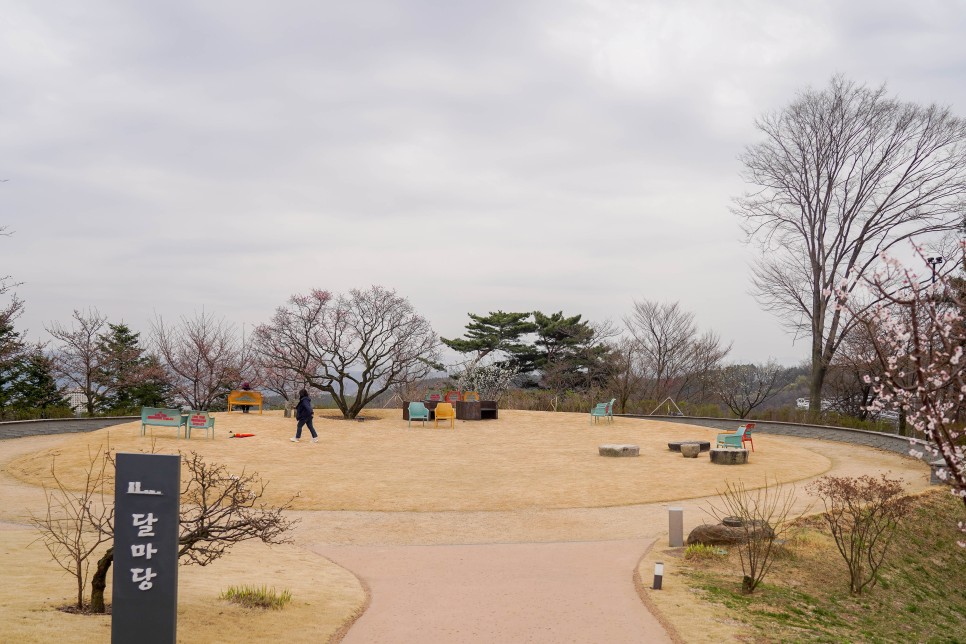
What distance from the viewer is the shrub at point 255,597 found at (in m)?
6.77

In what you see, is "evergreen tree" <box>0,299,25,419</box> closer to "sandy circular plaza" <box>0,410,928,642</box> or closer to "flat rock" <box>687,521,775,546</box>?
"sandy circular plaza" <box>0,410,928,642</box>

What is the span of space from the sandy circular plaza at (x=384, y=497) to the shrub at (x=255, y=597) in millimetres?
143

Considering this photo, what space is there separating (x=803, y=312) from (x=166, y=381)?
97.8 feet

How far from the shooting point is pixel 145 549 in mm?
4906

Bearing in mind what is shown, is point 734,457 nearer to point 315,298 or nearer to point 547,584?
point 547,584

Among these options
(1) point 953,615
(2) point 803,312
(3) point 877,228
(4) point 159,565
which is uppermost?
(3) point 877,228

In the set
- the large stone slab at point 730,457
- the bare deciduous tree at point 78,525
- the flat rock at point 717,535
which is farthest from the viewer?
the large stone slab at point 730,457

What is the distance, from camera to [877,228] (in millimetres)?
28188

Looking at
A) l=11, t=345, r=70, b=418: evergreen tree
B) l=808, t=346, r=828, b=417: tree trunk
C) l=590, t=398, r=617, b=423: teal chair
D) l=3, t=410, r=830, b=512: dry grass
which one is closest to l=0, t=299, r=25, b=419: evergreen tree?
l=11, t=345, r=70, b=418: evergreen tree

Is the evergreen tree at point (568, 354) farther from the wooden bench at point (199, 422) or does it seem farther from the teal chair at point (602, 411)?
the wooden bench at point (199, 422)

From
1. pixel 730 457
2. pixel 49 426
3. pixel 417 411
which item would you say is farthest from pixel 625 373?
pixel 49 426

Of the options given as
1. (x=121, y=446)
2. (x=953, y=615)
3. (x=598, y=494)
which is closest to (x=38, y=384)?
(x=121, y=446)

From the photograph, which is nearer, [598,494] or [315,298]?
[598,494]

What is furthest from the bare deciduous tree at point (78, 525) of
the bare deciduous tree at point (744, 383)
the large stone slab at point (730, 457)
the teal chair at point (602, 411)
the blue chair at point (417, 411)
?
the bare deciduous tree at point (744, 383)
